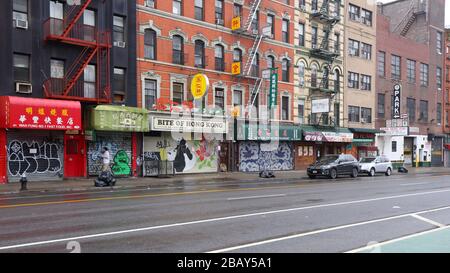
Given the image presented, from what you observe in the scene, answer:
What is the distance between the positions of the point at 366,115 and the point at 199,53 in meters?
20.8

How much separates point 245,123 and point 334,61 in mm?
12816

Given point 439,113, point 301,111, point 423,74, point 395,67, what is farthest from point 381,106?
point 301,111

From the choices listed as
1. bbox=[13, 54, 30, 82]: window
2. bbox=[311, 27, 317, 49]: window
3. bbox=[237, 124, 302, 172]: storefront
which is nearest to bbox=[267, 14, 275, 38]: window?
bbox=[311, 27, 317, 49]: window

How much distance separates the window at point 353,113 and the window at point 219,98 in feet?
50.7

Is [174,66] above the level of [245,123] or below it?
above

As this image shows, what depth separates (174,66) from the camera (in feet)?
96.0

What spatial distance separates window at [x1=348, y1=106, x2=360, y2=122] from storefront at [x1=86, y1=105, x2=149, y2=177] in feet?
74.3

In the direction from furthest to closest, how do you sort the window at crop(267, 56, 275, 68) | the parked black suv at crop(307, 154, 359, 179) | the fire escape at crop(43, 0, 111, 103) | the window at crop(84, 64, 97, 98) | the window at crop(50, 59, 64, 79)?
the window at crop(267, 56, 275, 68) < the parked black suv at crop(307, 154, 359, 179) < the window at crop(84, 64, 97, 98) < the window at crop(50, 59, 64, 79) < the fire escape at crop(43, 0, 111, 103)

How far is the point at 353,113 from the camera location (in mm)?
43406

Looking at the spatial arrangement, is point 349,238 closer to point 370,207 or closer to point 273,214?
point 273,214

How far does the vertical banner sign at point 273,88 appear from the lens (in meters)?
33.4

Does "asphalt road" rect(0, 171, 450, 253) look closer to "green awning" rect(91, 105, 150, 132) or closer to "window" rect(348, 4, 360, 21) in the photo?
"green awning" rect(91, 105, 150, 132)

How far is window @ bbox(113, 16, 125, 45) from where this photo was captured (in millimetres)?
26547
